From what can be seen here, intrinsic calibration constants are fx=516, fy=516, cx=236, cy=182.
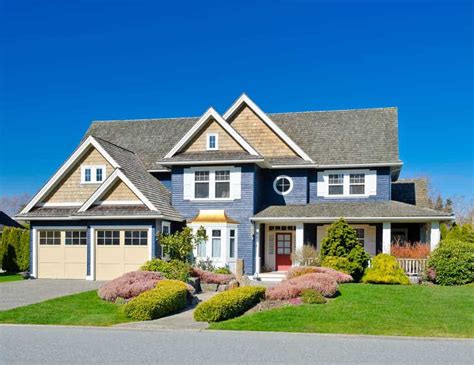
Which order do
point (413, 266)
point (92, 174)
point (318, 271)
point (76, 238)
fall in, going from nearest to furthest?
point (318, 271)
point (413, 266)
point (76, 238)
point (92, 174)

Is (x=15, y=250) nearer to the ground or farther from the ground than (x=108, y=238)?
nearer to the ground

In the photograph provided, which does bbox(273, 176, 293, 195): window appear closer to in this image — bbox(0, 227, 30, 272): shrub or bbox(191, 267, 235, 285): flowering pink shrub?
bbox(191, 267, 235, 285): flowering pink shrub

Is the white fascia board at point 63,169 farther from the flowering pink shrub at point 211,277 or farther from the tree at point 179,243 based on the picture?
the flowering pink shrub at point 211,277

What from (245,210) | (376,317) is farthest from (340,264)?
(376,317)

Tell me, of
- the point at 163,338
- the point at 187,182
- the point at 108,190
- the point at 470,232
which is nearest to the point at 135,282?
the point at 163,338

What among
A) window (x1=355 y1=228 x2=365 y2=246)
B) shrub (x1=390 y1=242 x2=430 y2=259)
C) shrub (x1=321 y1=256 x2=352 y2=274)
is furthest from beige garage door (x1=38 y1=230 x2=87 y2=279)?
shrub (x1=390 y1=242 x2=430 y2=259)

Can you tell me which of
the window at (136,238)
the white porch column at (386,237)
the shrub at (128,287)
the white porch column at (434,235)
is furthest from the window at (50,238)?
the white porch column at (434,235)

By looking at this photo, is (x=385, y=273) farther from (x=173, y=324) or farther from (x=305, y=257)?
(x=173, y=324)

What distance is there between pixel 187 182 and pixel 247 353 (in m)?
17.4

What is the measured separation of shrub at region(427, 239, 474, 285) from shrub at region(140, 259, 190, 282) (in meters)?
10.5

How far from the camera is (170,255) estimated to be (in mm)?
23828

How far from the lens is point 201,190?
88.5 feet

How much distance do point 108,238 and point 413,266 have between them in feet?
47.2

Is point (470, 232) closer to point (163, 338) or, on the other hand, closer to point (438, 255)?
point (438, 255)
